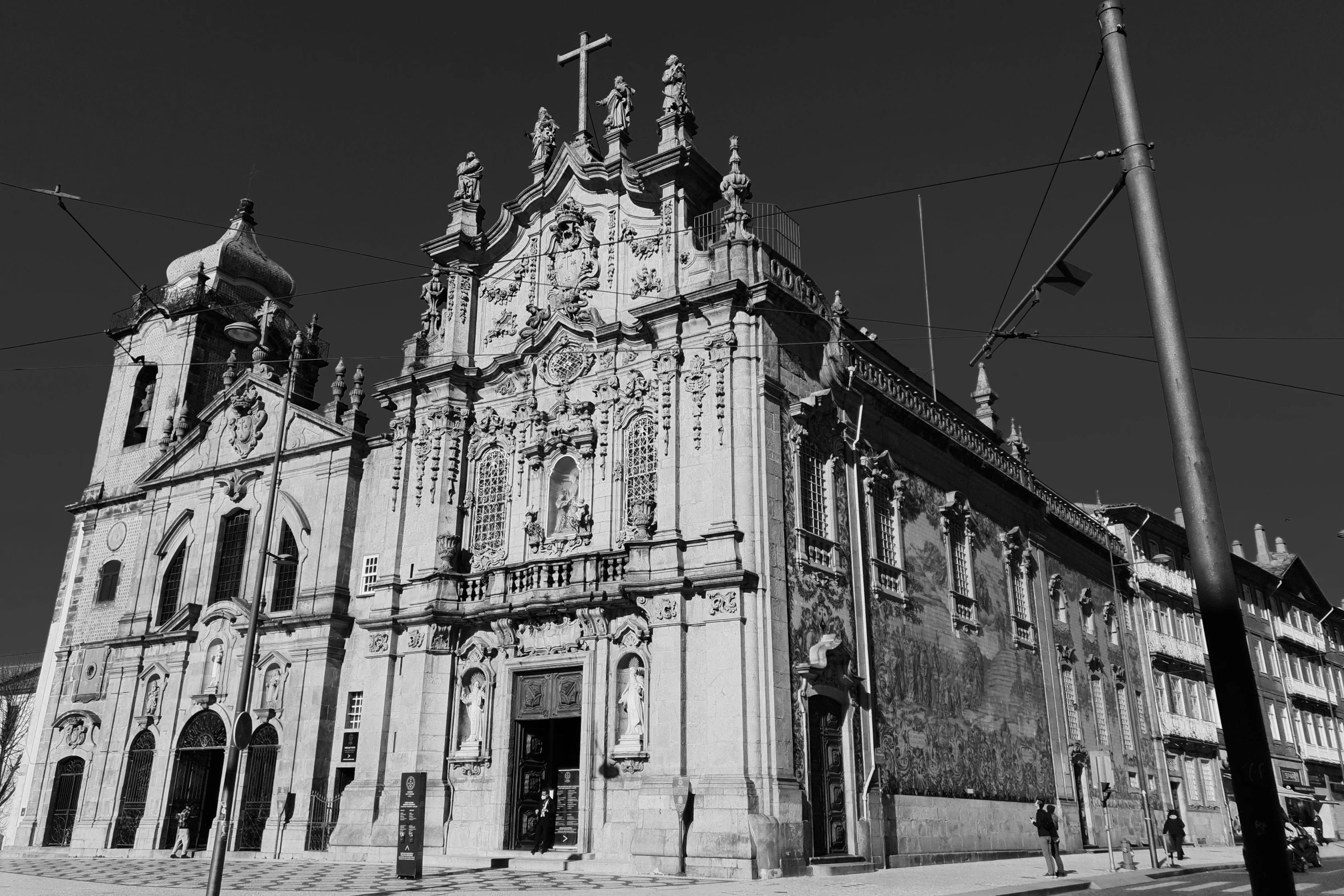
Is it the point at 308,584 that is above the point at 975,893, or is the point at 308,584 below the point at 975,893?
above

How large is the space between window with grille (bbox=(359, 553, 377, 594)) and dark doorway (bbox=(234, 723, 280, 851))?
447cm

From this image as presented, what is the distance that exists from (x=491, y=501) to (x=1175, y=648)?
35.3 meters

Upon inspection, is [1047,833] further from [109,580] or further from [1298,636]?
[1298,636]

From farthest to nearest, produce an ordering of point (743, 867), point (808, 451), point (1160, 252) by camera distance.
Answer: point (808, 451) → point (743, 867) → point (1160, 252)

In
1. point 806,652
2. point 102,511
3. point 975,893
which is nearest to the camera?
point 975,893

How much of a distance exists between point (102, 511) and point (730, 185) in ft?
85.4

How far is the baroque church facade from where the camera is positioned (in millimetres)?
22359

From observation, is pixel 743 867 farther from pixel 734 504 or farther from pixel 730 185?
pixel 730 185

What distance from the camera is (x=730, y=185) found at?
25.8 meters

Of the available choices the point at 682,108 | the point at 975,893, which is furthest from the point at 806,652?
the point at 682,108

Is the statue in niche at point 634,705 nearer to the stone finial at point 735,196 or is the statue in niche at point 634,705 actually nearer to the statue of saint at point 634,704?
the statue of saint at point 634,704

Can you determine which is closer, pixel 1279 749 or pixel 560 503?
pixel 560 503

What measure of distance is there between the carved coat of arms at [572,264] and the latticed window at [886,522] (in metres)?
8.65

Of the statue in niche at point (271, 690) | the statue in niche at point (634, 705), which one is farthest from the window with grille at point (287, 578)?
the statue in niche at point (634, 705)
